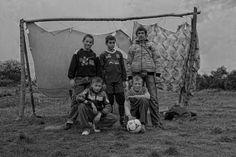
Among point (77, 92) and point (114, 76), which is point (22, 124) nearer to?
point (77, 92)

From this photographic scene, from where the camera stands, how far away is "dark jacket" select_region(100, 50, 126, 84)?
642 cm

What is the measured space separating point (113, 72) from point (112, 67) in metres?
0.09

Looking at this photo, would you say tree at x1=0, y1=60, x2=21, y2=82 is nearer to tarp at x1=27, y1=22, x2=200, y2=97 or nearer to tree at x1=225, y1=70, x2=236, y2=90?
tree at x1=225, y1=70, x2=236, y2=90

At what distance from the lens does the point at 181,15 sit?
27.1ft

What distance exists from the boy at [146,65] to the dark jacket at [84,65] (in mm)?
642

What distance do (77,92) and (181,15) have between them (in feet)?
10.6

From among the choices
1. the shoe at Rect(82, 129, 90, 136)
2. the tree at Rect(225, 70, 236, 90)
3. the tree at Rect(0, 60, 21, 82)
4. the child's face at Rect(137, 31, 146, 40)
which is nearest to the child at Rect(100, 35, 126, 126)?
the child's face at Rect(137, 31, 146, 40)

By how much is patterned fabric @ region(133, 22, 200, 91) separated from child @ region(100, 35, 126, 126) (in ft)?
6.62

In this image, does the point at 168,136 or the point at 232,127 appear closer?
the point at 168,136

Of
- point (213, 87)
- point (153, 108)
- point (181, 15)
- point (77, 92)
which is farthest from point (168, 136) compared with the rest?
point (213, 87)

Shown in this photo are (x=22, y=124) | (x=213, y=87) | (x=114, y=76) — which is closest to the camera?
(x=114, y=76)

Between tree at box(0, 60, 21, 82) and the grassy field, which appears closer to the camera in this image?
the grassy field

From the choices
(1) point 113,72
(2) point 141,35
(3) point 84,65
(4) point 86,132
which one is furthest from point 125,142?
(2) point 141,35

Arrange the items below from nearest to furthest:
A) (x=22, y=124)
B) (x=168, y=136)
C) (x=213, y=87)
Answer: (x=168, y=136)
(x=22, y=124)
(x=213, y=87)
